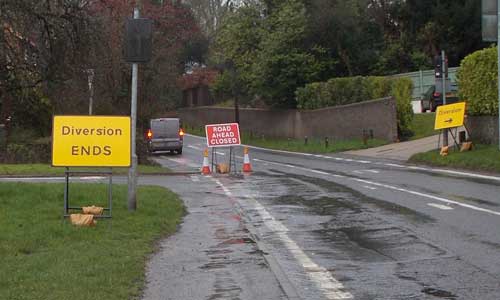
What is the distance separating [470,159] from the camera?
939 inches

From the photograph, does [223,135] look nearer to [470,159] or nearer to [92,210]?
[470,159]

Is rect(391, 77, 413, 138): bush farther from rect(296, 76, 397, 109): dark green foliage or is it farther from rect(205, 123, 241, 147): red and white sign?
rect(205, 123, 241, 147): red and white sign

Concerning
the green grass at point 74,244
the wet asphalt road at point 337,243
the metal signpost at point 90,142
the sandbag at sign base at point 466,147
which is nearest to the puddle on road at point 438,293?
the wet asphalt road at point 337,243

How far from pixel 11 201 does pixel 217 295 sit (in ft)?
26.4

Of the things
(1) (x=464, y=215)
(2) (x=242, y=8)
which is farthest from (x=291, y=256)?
(2) (x=242, y=8)

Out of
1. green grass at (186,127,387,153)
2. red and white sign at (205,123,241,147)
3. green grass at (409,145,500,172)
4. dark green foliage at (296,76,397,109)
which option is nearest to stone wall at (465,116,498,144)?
green grass at (409,145,500,172)

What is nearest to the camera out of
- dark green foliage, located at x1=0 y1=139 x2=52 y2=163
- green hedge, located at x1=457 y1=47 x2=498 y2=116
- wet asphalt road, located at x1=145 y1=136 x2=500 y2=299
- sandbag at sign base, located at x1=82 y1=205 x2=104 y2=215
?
wet asphalt road, located at x1=145 y1=136 x2=500 y2=299

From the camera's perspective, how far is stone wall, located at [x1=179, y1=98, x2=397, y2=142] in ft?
129

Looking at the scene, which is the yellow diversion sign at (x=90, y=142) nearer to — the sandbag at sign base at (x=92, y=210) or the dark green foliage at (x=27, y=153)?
the sandbag at sign base at (x=92, y=210)

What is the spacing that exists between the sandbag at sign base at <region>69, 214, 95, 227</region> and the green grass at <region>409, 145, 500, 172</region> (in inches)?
549

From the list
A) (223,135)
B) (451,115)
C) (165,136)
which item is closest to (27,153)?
(223,135)

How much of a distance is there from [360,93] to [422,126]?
4779 mm

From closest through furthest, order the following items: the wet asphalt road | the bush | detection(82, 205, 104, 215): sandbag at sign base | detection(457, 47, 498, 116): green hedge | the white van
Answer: the wet asphalt road < detection(82, 205, 104, 215): sandbag at sign base < detection(457, 47, 498, 116): green hedge < the bush < the white van

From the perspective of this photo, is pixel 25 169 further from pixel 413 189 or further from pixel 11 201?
pixel 413 189
